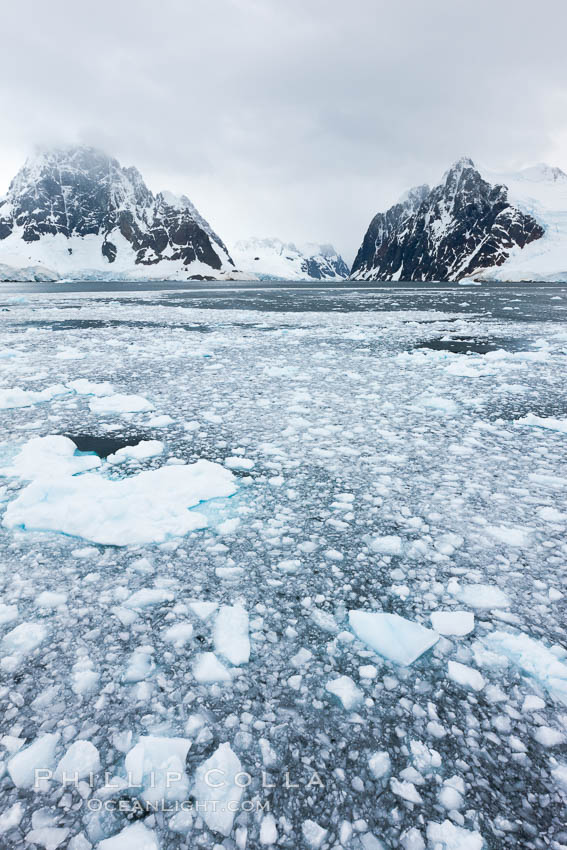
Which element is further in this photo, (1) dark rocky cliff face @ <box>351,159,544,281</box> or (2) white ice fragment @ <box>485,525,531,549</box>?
(1) dark rocky cliff face @ <box>351,159,544,281</box>

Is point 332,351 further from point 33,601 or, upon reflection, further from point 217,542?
point 33,601

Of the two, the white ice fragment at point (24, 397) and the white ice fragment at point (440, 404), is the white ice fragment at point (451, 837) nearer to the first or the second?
the white ice fragment at point (440, 404)

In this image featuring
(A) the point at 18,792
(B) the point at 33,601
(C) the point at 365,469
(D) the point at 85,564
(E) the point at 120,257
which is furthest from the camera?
(E) the point at 120,257

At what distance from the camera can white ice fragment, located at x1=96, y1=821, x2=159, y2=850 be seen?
4.59ft

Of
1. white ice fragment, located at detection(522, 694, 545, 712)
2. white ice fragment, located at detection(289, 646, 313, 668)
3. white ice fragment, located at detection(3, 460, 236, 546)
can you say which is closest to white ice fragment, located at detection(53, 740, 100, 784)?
white ice fragment, located at detection(289, 646, 313, 668)

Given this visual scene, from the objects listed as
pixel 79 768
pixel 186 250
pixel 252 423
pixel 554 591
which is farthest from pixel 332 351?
pixel 186 250

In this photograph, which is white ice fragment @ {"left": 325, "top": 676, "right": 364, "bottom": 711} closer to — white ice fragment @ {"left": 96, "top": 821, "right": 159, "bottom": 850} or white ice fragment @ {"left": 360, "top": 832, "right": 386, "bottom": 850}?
white ice fragment @ {"left": 360, "top": 832, "right": 386, "bottom": 850}

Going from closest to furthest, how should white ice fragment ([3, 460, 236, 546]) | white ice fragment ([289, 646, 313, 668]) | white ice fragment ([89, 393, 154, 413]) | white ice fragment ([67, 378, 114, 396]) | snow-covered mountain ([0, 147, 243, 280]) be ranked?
1. white ice fragment ([289, 646, 313, 668])
2. white ice fragment ([3, 460, 236, 546])
3. white ice fragment ([89, 393, 154, 413])
4. white ice fragment ([67, 378, 114, 396])
5. snow-covered mountain ([0, 147, 243, 280])

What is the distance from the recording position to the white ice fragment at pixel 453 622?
232 centimetres

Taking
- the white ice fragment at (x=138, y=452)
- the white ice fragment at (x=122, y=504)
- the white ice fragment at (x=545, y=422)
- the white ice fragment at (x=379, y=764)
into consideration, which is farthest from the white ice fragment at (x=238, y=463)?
the white ice fragment at (x=545, y=422)

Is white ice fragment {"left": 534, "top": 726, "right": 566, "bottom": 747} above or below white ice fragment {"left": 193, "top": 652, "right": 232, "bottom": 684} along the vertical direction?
above

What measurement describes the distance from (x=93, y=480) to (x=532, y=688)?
3.52m

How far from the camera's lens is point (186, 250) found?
612ft

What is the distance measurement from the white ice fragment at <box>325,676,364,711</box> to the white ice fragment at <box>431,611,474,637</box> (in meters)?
0.61
